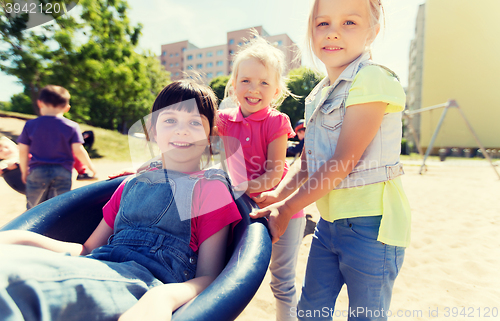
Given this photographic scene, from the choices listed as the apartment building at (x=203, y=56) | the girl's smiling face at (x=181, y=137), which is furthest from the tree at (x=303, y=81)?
the apartment building at (x=203, y=56)

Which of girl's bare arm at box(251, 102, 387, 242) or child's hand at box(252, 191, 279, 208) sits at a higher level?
girl's bare arm at box(251, 102, 387, 242)

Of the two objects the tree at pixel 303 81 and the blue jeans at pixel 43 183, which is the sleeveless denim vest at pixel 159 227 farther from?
the blue jeans at pixel 43 183

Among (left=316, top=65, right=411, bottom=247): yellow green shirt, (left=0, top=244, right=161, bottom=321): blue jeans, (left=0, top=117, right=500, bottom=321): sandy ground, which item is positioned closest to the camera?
(left=0, top=244, right=161, bottom=321): blue jeans

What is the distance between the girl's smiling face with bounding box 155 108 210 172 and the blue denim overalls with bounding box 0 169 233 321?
0.06m

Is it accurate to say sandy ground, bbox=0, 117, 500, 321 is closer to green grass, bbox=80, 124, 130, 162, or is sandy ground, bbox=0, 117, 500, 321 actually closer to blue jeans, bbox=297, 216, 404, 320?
blue jeans, bbox=297, 216, 404, 320

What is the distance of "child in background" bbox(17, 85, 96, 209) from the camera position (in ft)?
7.94

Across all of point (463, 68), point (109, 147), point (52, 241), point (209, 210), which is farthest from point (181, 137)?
point (463, 68)

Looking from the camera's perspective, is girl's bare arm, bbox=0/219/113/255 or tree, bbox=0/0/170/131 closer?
girl's bare arm, bbox=0/219/113/255

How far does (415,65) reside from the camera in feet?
93.6

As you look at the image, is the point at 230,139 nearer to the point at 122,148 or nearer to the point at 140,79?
the point at 122,148

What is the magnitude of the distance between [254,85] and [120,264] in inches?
37.2

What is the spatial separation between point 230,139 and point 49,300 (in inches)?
32.5

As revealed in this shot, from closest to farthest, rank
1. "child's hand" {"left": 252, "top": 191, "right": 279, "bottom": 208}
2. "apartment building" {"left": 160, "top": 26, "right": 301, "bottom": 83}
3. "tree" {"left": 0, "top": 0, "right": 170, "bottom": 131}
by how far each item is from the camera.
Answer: "child's hand" {"left": 252, "top": 191, "right": 279, "bottom": 208} < "tree" {"left": 0, "top": 0, "right": 170, "bottom": 131} < "apartment building" {"left": 160, "top": 26, "right": 301, "bottom": 83}

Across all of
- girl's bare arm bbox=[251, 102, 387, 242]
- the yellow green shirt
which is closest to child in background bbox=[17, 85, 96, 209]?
girl's bare arm bbox=[251, 102, 387, 242]
